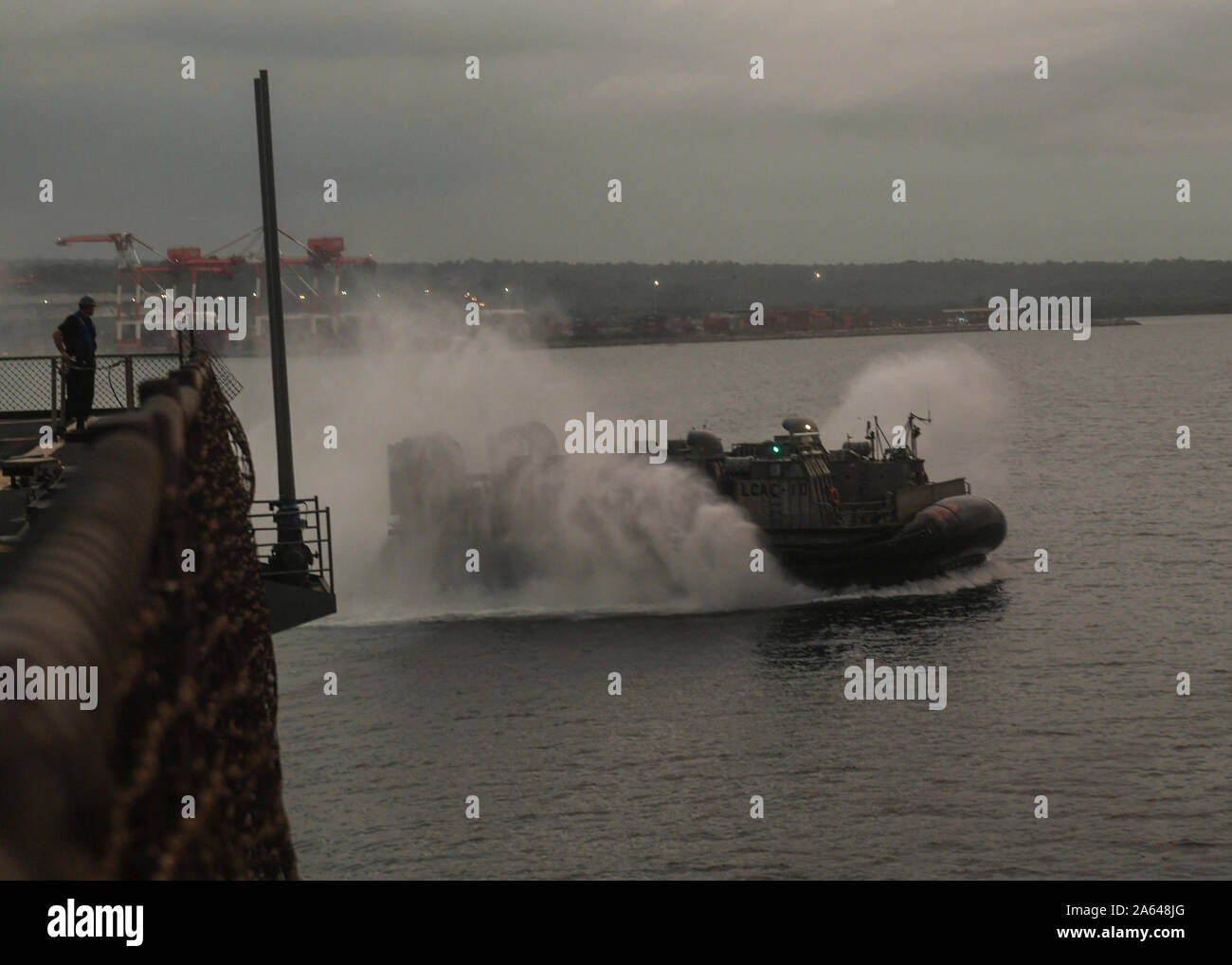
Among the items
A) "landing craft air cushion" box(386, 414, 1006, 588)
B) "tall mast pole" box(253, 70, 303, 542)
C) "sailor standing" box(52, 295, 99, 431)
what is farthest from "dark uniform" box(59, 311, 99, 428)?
"landing craft air cushion" box(386, 414, 1006, 588)

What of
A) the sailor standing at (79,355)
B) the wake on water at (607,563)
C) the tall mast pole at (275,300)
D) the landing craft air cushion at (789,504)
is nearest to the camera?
the sailor standing at (79,355)

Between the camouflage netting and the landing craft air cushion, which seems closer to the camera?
the camouflage netting

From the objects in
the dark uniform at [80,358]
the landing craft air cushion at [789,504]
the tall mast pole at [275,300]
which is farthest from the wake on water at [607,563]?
the dark uniform at [80,358]

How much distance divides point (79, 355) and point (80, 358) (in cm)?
7

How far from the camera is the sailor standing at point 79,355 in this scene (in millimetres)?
15602

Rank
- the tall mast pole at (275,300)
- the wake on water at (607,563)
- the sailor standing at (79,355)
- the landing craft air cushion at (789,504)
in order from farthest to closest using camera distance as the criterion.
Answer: the wake on water at (607,563) → the landing craft air cushion at (789,504) → the tall mast pole at (275,300) → the sailor standing at (79,355)

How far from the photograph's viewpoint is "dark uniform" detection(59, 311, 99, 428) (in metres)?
15.6

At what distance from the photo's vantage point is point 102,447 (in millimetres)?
2555

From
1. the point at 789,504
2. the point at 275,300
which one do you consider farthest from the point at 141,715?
the point at 789,504

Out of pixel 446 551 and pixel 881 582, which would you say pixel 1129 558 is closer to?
pixel 881 582

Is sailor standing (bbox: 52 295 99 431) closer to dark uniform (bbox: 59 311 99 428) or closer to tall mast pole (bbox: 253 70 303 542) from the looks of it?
dark uniform (bbox: 59 311 99 428)

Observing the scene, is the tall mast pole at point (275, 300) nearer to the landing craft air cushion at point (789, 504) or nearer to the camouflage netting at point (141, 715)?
the camouflage netting at point (141, 715)
